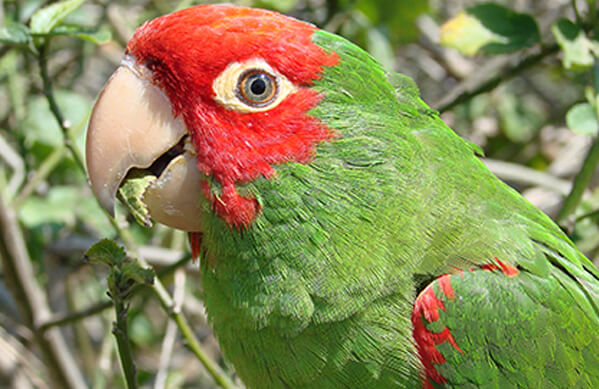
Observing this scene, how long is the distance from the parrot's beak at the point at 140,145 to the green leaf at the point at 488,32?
1000 millimetres

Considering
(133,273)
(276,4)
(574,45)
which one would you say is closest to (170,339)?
(133,273)

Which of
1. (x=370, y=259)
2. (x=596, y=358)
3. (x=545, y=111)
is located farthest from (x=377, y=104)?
(x=545, y=111)

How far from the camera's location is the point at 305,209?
1421 mm

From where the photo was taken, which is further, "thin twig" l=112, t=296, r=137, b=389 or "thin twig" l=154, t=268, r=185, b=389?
"thin twig" l=154, t=268, r=185, b=389

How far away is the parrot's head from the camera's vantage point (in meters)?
1.40

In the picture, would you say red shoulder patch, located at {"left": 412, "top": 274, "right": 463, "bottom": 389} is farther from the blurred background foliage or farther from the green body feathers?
the blurred background foliage

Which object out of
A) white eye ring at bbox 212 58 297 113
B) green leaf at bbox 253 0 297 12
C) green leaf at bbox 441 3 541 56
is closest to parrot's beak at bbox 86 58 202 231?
white eye ring at bbox 212 58 297 113

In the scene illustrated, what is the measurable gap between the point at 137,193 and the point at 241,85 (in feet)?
1.03

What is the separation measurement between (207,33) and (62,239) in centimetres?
179

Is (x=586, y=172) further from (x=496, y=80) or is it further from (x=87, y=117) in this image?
(x=87, y=117)

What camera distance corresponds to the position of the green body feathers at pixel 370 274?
4.67 feet

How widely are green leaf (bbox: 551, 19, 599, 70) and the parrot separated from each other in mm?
661

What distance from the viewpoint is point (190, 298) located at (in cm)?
310

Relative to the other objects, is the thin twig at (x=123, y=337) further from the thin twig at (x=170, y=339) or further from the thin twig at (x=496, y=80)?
the thin twig at (x=496, y=80)
